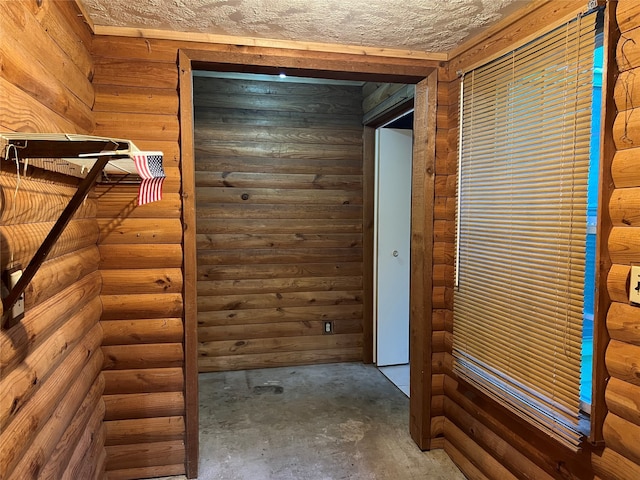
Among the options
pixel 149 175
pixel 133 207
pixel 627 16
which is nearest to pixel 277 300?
pixel 133 207

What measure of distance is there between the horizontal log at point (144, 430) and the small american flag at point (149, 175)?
1326 mm

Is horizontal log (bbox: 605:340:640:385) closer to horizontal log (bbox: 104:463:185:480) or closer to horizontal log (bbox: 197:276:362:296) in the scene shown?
horizontal log (bbox: 104:463:185:480)

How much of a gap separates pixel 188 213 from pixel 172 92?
2.04 feet

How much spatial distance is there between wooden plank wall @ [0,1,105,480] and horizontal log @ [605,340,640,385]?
71.7 inches

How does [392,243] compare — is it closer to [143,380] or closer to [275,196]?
[275,196]

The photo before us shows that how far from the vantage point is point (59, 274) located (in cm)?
147

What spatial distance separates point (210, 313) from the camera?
353 cm

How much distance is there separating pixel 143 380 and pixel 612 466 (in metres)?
2.06

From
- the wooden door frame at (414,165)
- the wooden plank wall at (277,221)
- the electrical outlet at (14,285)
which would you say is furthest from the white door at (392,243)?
the electrical outlet at (14,285)

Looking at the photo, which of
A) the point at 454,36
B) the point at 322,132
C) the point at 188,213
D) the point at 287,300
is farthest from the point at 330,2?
the point at 287,300

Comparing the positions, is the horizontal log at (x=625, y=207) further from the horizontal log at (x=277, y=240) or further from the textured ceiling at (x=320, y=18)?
the horizontal log at (x=277, y=240)

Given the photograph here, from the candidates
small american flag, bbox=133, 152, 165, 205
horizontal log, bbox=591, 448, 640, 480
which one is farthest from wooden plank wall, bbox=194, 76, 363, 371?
horizontal log, bbox=591, 448, 640, 480

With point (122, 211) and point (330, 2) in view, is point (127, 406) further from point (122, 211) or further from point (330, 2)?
point (330, 2)

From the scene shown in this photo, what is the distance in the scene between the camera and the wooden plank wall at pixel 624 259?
4.18 ft
